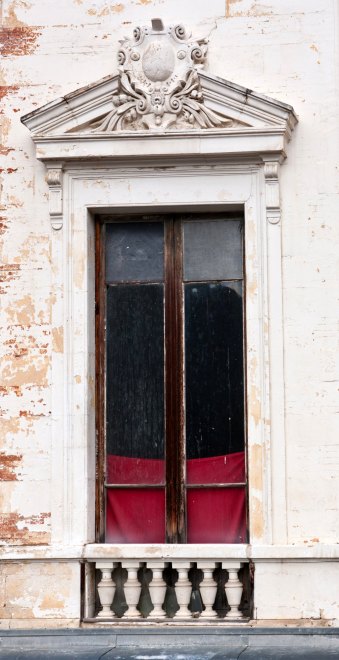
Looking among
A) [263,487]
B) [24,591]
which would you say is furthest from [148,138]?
[24,591]

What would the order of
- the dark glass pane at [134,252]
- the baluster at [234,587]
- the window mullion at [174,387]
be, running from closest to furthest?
the baluster at [234,587] < the window mullion at [174,387] < the dark glass pane at [134,252]

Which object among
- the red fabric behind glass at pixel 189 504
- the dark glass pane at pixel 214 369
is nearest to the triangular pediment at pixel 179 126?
the dark glass pane at pixel 214 369

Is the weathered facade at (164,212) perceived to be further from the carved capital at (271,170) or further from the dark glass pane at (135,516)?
the dark glass pane at (135,516)

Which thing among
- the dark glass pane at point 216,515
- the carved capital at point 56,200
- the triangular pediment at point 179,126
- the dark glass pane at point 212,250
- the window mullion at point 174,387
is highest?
the triangular pediment at point 179,126

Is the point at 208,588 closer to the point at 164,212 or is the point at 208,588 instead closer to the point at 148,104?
the point at 164,212

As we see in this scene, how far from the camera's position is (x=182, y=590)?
10945mm

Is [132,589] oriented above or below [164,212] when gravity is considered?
below

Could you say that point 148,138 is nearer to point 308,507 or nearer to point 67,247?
point 67,247

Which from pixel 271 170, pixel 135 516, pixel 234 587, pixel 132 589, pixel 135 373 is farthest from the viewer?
pixel 135 373

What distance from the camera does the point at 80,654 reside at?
10.5m

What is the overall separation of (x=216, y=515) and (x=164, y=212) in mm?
2269

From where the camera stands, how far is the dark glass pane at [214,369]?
11266 mm

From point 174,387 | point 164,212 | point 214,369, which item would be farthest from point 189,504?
point 164,212

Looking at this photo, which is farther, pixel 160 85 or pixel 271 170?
Answer: pixel 160 85
